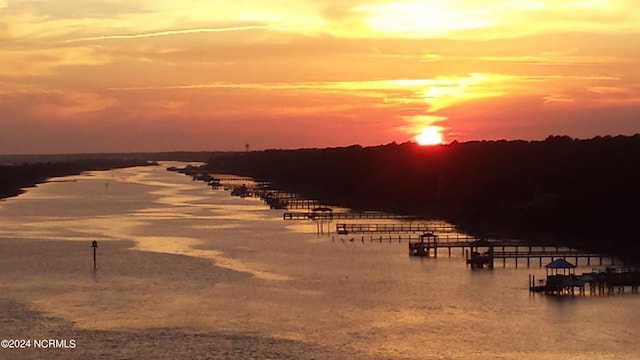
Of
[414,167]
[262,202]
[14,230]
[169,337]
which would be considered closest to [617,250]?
[169,337]

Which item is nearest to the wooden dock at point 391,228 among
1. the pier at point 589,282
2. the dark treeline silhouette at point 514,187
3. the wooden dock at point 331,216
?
the dark treeline silhouette at point 514,187

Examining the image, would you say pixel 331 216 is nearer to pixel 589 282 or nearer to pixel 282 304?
pixel 589 282

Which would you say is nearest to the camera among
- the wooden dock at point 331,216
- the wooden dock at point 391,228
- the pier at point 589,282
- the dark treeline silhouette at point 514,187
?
the pier at point 589,282

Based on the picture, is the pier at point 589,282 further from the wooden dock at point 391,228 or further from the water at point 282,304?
the wooden dock at point 391,228

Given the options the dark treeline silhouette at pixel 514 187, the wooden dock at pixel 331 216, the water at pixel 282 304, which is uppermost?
the dark treeline silhouette at pixel 514 187

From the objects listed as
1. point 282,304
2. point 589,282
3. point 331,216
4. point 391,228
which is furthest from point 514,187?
point 282,304

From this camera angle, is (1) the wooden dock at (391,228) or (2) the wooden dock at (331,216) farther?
(2) the wooden dock at (331,216)

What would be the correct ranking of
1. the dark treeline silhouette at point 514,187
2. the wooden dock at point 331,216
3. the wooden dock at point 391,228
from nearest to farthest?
the dark treeline silhouette at point 514,187 < the wooden dock at point 391,228 < the wooden dock at point 331,216
